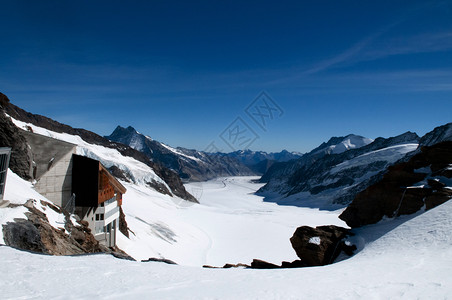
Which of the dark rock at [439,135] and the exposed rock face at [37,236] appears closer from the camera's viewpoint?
the exposed rock face at [37,236]

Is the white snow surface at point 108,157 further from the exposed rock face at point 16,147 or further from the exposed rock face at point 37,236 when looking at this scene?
the exposed rock face at point 37,236

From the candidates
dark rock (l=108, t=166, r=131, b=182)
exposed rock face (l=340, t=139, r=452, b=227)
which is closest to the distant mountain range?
dark rock (l=108, t=166, r=131, b=182)

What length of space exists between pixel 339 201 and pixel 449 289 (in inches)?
4171

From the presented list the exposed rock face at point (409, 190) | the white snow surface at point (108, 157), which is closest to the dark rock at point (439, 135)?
the exposed rock face at point (409, 190)

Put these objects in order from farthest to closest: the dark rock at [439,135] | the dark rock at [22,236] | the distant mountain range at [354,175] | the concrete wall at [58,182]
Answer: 1. the distant mountain range at [354,175]
2. the dark rock at [439,135]
3. the concrete wall at [58,182]
4. the dark rock at [22,236]

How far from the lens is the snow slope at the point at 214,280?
6.40m

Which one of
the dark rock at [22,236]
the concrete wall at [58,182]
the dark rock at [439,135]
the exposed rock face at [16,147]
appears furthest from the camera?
the dark rock at [439,135]

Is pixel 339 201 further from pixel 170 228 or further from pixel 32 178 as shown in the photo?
pixel 32 178

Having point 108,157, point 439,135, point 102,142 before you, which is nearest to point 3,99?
point 108,157

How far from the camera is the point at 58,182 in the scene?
54.3ft

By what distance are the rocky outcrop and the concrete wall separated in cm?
1379

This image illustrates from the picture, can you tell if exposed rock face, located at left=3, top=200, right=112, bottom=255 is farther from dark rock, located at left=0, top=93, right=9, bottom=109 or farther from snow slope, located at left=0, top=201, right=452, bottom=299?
dark rock, located at left=0, top=93, right=9, bottom=109

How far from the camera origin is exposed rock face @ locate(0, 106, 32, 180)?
44.0ft

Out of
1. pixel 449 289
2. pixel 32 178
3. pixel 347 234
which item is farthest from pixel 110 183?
pixel 449 289
